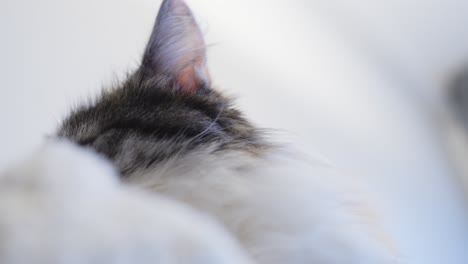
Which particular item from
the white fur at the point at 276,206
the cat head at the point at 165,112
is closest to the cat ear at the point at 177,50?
the cat head at the point at 165,112

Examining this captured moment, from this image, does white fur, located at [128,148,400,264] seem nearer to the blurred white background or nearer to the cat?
the cat

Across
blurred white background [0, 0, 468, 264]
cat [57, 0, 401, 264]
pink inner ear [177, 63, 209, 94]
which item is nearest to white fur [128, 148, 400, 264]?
cat [57, 0, 401, 264]

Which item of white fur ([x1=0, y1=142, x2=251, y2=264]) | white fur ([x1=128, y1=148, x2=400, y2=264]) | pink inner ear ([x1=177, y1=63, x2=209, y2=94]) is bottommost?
white fur ([x1=0, y1=142, x2=251, y2=264])

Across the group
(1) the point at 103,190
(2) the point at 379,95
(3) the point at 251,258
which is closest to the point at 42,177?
(1) the point at 103,190

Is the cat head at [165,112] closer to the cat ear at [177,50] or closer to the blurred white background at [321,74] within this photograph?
the cat ear at [177,50]

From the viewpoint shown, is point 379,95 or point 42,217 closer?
point 42,217

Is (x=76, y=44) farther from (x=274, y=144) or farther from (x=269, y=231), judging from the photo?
(x=269, y=231)

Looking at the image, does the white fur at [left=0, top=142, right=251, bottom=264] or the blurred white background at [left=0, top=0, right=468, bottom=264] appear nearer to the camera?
the white fur at [left=0, top=142, right=251, bottom=264]

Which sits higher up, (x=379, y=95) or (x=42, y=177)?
(x=379, y=95)
